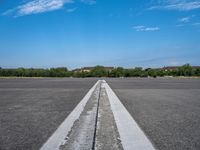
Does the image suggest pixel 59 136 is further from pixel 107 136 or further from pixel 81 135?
pixel 107 136

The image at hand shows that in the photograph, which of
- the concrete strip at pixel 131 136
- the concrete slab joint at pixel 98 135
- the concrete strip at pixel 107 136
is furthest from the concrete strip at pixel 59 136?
the concrete strip at pixel 131 136

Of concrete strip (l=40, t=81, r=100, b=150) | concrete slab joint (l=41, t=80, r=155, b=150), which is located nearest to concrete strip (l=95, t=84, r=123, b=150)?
concrete slab joint (l=41, t=80, r=155, b=150)

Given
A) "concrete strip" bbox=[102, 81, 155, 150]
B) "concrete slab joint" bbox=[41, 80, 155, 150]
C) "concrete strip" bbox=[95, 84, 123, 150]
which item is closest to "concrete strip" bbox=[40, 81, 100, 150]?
"concrete slab joint" bbox=[41, 80, 155, 150]

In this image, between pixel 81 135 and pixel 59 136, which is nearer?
pixel 59 136

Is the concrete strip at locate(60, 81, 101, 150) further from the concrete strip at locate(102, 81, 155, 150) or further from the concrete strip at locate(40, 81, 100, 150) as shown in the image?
the concrete strip at locate(102, 81, 155, 150)

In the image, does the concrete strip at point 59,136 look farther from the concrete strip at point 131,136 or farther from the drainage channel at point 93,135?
the concrete strip at point 131,136

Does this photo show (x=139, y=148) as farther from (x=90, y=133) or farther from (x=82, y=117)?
(x=82, y=117)

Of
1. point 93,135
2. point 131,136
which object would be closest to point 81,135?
point 93,135

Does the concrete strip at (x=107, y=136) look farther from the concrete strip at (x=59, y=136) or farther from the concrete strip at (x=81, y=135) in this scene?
the concrete strip at (x=59, y=136)

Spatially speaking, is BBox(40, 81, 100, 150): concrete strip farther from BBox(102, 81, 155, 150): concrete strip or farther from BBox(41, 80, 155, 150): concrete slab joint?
BBox(102, 81, 155, 150): concrete strip

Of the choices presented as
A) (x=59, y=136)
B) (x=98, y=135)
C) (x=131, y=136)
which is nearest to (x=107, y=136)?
(x=98, y=135)

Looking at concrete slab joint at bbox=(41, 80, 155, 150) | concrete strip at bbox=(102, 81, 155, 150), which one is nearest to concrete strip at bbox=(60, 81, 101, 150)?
concrete slab joint at bbox=(41, 80, 155, 150)

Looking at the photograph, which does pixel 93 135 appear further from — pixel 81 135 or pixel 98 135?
pixel 81 135

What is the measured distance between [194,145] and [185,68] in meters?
160
